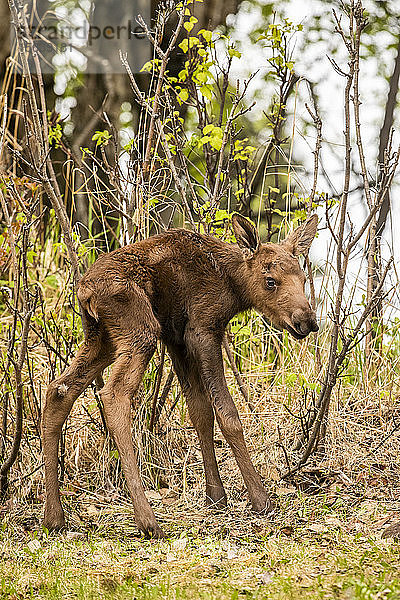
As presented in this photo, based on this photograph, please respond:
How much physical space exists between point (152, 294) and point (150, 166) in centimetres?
203

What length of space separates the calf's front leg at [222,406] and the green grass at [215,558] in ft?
0.55

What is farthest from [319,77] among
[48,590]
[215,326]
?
[48,590]

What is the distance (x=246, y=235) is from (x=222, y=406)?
1.13 meters

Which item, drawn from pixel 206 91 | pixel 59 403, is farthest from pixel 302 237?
pixel 59 403

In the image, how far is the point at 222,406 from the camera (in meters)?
5.23

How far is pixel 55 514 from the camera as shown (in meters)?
5.14

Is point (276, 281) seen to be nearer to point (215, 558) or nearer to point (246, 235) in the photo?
point (246, 235)

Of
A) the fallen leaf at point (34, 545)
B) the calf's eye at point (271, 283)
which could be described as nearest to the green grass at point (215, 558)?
the fallen leaf at point (34, 545)

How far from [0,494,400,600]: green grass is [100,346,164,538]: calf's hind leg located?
0.15 m

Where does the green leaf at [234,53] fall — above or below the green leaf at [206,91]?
above

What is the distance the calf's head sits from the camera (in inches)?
197

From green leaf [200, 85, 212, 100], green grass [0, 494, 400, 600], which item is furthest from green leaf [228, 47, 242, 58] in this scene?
green grass [0, 494, 400, 600]

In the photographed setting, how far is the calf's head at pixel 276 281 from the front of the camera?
197 inches

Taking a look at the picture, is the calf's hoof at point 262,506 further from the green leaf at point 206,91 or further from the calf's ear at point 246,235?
the green leaf at point 206,91
